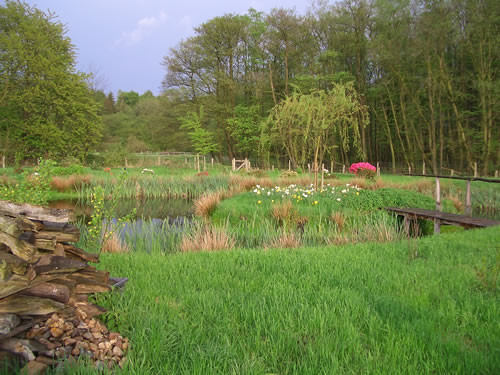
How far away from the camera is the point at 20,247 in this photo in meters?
1.86

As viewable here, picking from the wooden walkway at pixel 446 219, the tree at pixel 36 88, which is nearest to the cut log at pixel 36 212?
the wooden walkway at pixel 446 219

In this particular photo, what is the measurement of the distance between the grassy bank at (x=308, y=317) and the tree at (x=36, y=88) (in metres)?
26.6

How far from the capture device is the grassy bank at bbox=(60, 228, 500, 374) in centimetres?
207

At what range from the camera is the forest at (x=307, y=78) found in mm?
22516

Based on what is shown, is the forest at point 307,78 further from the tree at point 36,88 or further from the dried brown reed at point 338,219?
the dried brown reed at point 338,219

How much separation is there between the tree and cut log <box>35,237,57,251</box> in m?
27.1

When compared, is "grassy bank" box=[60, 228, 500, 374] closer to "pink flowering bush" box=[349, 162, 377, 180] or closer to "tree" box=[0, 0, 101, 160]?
"pink flowering bush" box=[349, 162, 377, 180]

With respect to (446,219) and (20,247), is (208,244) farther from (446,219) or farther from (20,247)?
(446,219)

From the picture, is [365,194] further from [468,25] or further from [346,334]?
[468,25]

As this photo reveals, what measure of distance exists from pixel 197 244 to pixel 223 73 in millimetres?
29578

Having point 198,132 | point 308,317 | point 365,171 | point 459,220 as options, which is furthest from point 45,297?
point 198,132

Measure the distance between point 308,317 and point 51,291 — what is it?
1875mm

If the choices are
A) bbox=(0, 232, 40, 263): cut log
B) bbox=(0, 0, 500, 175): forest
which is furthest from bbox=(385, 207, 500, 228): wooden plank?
bbox=(0, 232, 40, 263): cut log

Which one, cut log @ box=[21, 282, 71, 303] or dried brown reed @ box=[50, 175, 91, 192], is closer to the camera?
cut log @ box=[21, 282, 71, 303]
